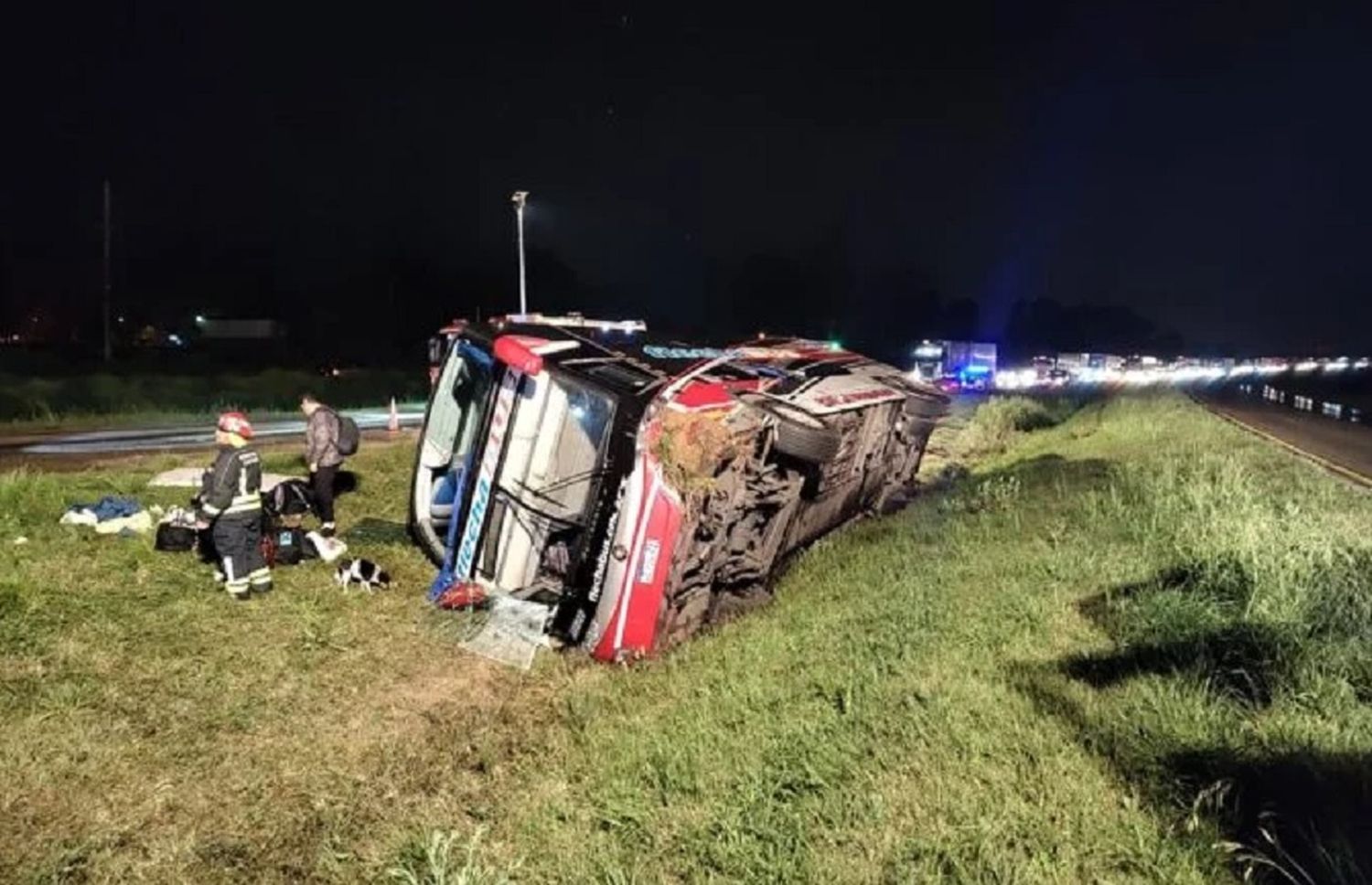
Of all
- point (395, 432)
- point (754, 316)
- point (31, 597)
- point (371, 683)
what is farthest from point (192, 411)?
point (754, 316)

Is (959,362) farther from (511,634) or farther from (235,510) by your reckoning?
(235,510)

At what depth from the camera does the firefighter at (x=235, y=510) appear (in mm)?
6832

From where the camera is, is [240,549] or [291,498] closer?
[240,549]

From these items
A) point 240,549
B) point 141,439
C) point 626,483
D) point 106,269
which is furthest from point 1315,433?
point 106,269

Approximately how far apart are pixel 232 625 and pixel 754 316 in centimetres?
8558

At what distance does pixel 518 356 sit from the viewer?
6289mm

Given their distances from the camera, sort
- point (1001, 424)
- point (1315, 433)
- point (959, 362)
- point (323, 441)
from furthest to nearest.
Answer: point (959, 362) → point (1315, 433) → point (1001, 424) → point (323, 441)

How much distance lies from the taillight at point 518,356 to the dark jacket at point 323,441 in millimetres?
3177

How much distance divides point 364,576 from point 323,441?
2.02 m

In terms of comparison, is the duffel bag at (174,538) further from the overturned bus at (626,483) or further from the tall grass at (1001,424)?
the tall grass at (1001,424)

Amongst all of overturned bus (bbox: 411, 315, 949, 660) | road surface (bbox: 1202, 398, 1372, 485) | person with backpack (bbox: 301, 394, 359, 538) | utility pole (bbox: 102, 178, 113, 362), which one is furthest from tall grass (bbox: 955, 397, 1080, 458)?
utility pole (bbox: 102, 178, 113, 362)

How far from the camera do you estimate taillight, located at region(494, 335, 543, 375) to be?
6191 mm

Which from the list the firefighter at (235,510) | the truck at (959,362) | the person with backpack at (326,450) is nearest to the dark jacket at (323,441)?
the person with backpack at (326,450)

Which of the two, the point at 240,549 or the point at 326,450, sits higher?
the point at 326,450
